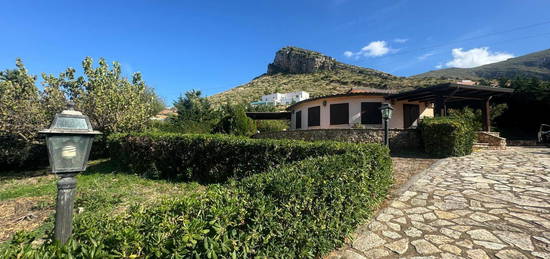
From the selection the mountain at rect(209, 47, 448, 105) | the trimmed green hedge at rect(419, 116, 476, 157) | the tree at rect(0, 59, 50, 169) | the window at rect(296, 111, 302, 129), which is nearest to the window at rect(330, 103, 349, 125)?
the window at rect(296, 111, 302, 129)

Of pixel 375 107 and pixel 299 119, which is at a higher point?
pixel 375 107

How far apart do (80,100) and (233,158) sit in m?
8.91

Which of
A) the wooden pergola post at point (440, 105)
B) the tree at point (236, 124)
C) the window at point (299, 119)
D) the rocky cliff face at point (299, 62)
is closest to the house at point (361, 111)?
the window at point (299, 119)

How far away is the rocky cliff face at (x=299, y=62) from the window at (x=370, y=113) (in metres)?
47.3

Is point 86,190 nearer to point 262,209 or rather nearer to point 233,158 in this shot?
point 233,158

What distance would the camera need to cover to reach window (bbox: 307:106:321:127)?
16.1m

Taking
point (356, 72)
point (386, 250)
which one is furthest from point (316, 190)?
point (356, 72)

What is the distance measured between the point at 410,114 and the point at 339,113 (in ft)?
15.2

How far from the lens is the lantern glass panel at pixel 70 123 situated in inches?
63.7

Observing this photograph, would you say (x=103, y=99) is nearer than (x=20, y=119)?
No

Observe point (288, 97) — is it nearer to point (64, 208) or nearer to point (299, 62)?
point (299, 62)

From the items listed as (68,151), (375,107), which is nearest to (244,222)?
(68,151)

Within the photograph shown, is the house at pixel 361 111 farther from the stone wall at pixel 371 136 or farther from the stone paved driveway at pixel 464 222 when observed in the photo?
the stone paved driveway at pixel 464 222

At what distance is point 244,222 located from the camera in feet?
6.18
